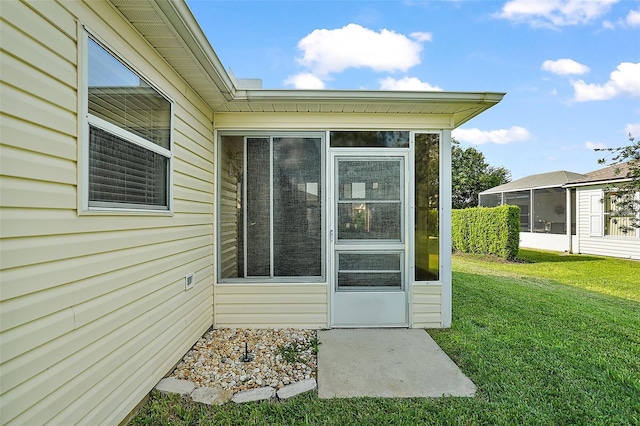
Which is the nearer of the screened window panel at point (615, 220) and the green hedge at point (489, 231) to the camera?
the screened window panel at point (615, 220)

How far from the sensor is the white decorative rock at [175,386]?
2.40m

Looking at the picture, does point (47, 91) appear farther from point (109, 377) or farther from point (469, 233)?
point (469, 233)

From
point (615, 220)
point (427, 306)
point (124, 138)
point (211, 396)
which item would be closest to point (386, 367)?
point (427, 306)

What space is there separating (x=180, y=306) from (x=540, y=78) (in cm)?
1309

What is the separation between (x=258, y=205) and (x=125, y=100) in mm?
1878

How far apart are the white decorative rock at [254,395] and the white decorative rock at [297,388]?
0.23 ft

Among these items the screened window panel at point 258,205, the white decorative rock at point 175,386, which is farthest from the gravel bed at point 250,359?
the screened window panel at point 258,205

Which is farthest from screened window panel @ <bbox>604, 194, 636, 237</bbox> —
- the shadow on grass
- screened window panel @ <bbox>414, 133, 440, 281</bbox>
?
screened window panel @ <bbox>414, 133, 440, 281</bbox>

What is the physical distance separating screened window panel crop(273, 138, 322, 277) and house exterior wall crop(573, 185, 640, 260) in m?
10.4

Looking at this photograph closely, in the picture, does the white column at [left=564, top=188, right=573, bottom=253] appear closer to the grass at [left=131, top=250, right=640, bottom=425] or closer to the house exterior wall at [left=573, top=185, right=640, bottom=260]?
the house exterior wall at [left=573, top=185, right=640, bottom=260]

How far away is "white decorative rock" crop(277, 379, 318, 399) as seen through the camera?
7.80ft

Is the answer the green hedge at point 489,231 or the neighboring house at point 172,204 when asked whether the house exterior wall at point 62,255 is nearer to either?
the neighboring house at point 172,204

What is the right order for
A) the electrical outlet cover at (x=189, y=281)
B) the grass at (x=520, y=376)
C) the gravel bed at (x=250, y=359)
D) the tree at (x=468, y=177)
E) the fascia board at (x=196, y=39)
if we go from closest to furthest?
the fascia board at (x=196, y=39) → the grass at (x=520, y=376) → the gravel bed at (x=250, y=359) → the electrical outlet cover at (x=189, y=281) → the tree at (x=468, y=177)

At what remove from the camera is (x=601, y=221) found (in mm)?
9773
